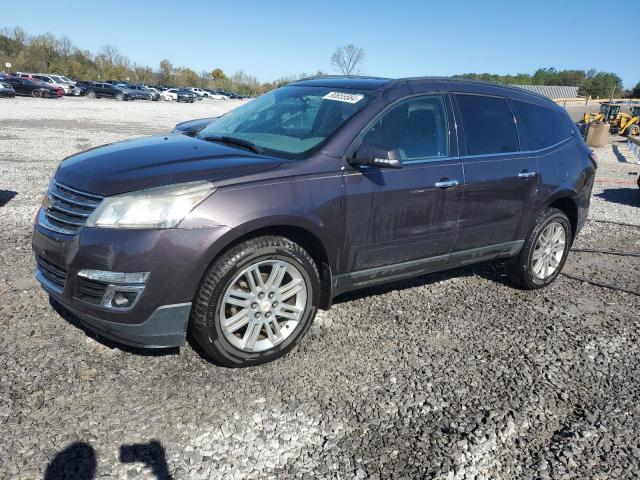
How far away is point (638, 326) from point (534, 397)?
180 centimetres

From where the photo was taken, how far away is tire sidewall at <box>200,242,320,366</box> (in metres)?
3.05

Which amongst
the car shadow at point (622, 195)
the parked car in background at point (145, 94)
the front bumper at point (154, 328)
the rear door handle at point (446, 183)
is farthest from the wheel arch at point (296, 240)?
the parked car in background at point (145, 94)

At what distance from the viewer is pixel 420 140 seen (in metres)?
3.92

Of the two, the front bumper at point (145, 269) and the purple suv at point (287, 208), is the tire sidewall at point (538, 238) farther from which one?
the front bumper at point (145, 269)

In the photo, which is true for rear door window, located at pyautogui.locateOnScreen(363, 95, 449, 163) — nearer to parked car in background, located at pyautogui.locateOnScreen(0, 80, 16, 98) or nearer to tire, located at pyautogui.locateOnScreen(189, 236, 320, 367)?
tire, located at pyautogui.locateOnScreen(189, 236, 320, 367)

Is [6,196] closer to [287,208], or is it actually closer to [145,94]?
[287,208]

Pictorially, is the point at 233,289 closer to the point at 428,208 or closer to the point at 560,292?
the point at 428,208

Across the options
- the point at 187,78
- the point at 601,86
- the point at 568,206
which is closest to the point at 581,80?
the point at 601,86

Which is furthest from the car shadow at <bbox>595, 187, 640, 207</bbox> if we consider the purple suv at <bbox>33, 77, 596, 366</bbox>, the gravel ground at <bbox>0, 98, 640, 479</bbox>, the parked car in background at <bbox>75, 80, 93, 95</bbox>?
the parked car in background at <bbox>75, 80, 93, 95</bbox>

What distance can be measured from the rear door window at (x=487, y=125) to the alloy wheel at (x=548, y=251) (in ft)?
3.17

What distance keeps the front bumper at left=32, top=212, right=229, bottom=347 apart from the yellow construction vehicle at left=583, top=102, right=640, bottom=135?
25.3m

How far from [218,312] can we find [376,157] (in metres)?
1.38

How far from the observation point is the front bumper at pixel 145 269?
2811 mm

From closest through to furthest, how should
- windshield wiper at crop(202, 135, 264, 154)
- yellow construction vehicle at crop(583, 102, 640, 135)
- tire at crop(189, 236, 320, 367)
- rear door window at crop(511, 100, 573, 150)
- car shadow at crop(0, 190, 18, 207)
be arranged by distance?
tire at crop(189, 236, 320, 367) < windshield wiper at crop(202, 135, 264, 154) < rear door window at crop(511, 100, 573, 150) < car shadow at crop(0, 190, 18, 207) < yellow construction vehicle at crop(583, 102, 640, 135)
